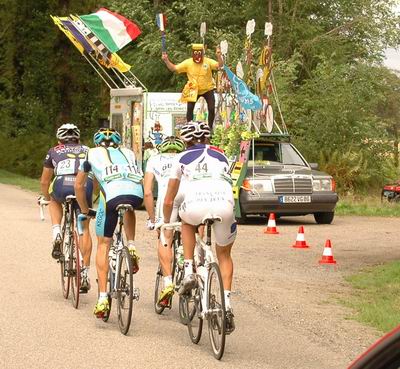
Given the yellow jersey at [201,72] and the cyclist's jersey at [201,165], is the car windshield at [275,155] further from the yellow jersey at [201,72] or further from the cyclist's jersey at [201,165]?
the cyclist's jersey at [201,165]

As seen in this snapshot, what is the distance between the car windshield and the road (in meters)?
5.76

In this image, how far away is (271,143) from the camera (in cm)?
2431

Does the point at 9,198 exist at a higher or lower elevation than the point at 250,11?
lower

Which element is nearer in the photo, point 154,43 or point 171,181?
point 171,181

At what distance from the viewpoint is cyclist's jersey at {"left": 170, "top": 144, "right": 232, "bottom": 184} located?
9109mm

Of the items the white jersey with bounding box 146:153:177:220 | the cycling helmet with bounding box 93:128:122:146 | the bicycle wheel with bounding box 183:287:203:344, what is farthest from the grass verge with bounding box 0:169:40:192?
the bicycle wheel with bounding box 183:287:203:344

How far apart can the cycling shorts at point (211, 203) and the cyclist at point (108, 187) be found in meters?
0.90

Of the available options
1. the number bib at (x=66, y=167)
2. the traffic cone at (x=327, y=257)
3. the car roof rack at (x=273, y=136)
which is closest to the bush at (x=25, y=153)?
the car roof rack at (x=273, y=136)

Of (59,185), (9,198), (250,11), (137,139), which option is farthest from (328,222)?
(250,11)

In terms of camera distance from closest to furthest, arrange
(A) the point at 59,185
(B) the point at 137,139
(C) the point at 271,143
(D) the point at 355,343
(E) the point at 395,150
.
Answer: (D) the point at 355,343 → (A) the point at 59,185 → (C) the point at 271,143 → (B) the point at 137,139 → (E) the point at 395,150

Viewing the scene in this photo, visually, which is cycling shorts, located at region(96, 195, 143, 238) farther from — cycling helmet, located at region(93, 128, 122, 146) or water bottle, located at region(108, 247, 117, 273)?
cycling helmet, located at region(93, 128, 122, 146)

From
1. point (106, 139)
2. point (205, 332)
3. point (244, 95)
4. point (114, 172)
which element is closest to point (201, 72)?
point (244, 95)

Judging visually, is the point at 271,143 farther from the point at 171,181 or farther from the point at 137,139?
the point at 171,181

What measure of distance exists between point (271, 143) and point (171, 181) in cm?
1510
